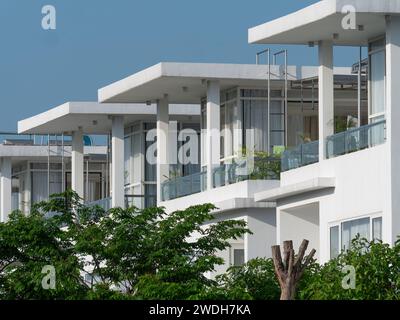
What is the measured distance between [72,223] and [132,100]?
13.5 meters

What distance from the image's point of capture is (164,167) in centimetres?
4578

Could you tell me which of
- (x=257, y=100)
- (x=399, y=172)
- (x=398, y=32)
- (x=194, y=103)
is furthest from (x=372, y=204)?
(x=194, y=103)

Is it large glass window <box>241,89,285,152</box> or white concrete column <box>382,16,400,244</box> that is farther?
large glass window <box>241,89,285,152</box>

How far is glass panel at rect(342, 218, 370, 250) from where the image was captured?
3291 centimetres

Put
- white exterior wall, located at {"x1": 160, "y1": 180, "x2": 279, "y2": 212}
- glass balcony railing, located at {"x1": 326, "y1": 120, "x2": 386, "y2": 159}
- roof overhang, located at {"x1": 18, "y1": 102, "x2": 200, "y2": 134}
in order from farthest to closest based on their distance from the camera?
roof overhang, located at {"x1": 18, "y1": 102, "x2": 200, "y2": 134}, white exterior wall, located at {"x1": 160, "y1": 180, "x2": 279, "y2": 212}, glass balcony railing, located at {"x1": 326, "y1": 120, "x2": 386, "y2": 159}

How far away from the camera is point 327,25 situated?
34.5 metres

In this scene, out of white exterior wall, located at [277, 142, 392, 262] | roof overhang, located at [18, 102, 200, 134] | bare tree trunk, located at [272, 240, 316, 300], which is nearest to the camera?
bare tree trunk, located at [272, 240, 316, 300]

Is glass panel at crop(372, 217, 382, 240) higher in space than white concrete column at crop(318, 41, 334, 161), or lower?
lower

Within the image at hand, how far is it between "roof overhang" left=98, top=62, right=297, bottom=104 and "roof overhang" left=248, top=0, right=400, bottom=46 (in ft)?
16.4

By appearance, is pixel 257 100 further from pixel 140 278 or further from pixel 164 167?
pixel 140 278

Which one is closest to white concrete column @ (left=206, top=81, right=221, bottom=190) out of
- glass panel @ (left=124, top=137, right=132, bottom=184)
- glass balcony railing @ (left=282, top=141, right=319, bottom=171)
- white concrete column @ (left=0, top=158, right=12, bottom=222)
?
glass balcony railing @ (left=282, top=141, right=319, bottom=171)

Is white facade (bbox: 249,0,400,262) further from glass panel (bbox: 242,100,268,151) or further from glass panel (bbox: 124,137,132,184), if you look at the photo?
glass panel (bbox: 124,137,132,184)

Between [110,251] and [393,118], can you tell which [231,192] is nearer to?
[393,118]

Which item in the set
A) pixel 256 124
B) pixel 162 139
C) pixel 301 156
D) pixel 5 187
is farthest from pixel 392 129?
pixel 5 187
